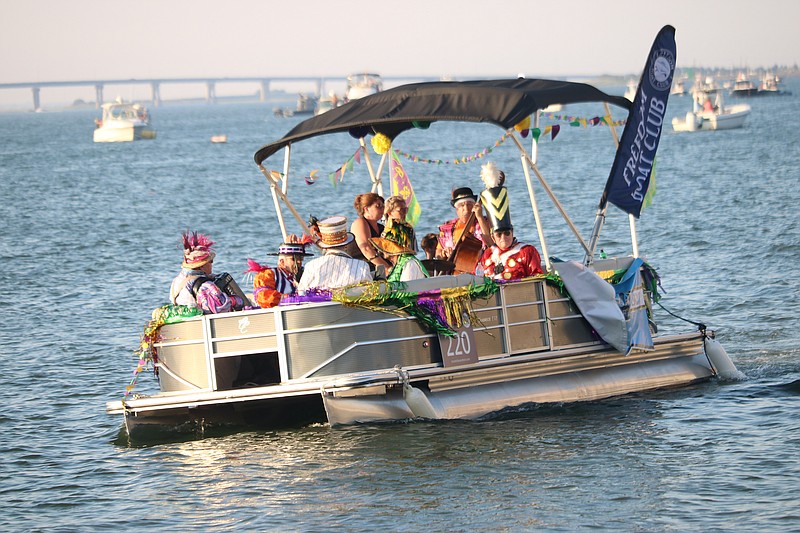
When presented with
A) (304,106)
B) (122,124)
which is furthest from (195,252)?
(304,106)

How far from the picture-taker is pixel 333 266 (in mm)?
11430

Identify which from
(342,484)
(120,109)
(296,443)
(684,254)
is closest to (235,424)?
(296,443)

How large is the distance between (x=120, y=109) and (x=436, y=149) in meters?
52.9

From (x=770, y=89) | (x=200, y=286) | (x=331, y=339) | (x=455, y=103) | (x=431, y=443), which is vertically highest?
(x=770, y=89)

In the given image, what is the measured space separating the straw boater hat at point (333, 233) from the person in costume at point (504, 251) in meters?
1.44

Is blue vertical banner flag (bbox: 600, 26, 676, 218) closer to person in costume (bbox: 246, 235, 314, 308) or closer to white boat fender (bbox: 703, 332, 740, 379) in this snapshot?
white boat fender (bbox: 703, 332, 740, 379)

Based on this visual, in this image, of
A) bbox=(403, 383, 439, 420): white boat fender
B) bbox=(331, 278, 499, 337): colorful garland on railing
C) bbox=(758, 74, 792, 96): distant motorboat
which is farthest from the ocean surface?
bbox=(758, 74, 792, 96): distant motorboat

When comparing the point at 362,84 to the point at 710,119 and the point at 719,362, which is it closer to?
the point at 710,119

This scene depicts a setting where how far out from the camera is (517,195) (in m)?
41.0

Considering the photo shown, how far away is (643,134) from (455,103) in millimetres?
2110

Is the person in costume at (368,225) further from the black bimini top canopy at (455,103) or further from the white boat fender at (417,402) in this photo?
the white boat fender at (417,402)

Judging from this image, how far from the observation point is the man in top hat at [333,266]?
37.3 feet

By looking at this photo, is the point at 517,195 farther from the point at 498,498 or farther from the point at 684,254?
the point at 498,498

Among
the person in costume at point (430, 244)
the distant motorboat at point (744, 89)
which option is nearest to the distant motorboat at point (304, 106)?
the distant motorboat at point (744, 89)
